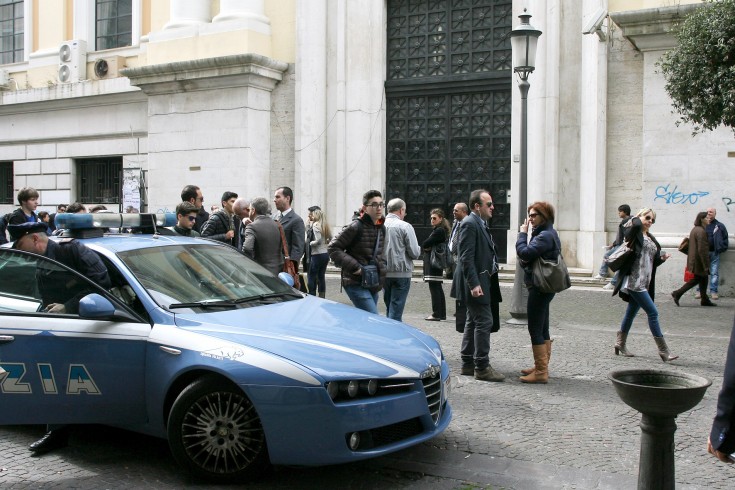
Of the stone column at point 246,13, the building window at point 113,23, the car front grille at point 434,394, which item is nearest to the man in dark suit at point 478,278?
the car front grille at point 434,394

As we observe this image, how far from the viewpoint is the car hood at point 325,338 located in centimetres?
470

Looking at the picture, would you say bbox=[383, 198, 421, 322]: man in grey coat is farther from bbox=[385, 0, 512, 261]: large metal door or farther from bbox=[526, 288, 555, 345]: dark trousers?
bbox=[385, 0, 512, 261]: large metal door

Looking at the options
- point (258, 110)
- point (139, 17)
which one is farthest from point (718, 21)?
point (139, 17)

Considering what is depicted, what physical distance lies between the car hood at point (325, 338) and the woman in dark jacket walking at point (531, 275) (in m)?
2.07

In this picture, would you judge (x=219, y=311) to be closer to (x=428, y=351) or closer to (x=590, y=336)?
(x=428, y=351)

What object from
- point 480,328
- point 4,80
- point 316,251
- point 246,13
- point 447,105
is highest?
point 246,13

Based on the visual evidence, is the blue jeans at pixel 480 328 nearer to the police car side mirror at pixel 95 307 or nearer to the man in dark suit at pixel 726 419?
the police car side mirror at pixel 95 307

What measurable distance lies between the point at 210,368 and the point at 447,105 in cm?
→ 1479

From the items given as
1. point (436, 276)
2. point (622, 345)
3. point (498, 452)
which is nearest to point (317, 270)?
point (436, 276)

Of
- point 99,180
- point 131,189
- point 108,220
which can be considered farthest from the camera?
point 99,180

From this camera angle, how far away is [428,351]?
5391mm

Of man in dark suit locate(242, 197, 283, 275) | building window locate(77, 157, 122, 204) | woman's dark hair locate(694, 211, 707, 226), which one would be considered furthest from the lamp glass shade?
building window locate(77, 157, 122, 204)

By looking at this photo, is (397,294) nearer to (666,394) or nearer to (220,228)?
(220,228)

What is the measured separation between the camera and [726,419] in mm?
2861
